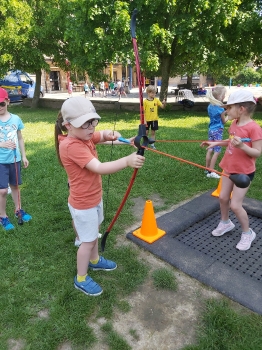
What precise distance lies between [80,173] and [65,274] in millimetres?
1073

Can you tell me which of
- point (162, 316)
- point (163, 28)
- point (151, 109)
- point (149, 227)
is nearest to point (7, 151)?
point (149, 227)

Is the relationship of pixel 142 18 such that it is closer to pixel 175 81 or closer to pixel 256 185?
pixel 256 185

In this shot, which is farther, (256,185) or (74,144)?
(256,185)

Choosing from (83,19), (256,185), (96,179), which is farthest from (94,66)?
(96,179)

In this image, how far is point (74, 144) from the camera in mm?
2092

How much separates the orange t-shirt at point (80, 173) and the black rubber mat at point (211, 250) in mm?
1090

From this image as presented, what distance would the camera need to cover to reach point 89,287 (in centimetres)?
248

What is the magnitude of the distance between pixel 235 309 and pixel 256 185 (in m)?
2.70

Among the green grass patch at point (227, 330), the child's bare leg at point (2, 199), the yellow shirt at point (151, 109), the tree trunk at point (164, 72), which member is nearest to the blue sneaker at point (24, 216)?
the child's bare leg at point (2, 199)

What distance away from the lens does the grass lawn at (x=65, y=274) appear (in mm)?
2106

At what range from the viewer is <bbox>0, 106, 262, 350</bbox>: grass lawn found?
6.91 feet

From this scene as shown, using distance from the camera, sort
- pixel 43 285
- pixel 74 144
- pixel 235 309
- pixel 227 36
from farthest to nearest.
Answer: pixel 227 36
pixel 43 285
pixel 235 309
pixel 74 144

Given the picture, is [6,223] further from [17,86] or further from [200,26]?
[17,86]

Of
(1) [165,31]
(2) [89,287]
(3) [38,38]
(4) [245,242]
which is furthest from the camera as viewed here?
(3) [38,38]
